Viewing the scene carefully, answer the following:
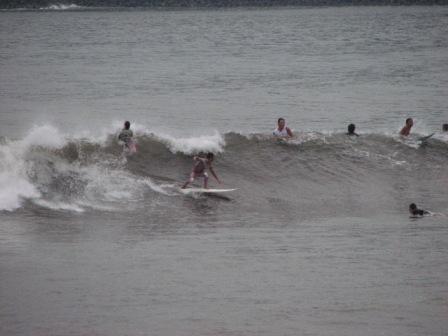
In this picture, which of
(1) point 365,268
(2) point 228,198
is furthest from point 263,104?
(1) point 365,268

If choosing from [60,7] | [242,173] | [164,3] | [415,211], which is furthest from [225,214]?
[60,7]

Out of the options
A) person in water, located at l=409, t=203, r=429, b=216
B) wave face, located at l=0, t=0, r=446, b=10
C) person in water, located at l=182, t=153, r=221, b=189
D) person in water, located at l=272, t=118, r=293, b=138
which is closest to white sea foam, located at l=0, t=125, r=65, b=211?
person in water, located at l=182, t=153, r=221, b=189

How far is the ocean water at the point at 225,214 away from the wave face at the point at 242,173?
7cm

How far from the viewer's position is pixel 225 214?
20219mm

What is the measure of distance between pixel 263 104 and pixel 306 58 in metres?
27.8

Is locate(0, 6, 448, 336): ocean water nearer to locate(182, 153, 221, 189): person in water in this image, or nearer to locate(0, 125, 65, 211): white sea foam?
locate(0, 125, 65, 211): white sea foam

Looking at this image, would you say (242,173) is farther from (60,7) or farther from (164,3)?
(60,7)

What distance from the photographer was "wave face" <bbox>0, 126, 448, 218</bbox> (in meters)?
21.2

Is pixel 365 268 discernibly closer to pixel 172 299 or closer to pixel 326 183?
pixel 172 299

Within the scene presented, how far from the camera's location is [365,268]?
1557 cm

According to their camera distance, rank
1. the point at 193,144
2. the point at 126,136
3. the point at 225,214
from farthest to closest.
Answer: the point at 193,144 → the point at 126,136 → the point at 225,214

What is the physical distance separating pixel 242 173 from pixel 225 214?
5188mm

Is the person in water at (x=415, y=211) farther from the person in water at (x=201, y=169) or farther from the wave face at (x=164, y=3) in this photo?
the wave face at (x=164, y=3)

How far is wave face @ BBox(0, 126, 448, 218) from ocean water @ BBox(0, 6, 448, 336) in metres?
0.07
